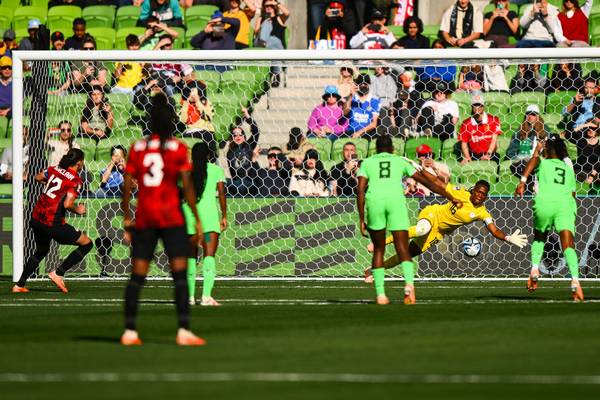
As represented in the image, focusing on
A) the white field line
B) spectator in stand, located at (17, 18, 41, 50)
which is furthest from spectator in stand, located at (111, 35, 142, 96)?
the white field line

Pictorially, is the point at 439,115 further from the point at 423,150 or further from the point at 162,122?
the point at 162,122

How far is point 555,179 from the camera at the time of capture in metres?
17.3

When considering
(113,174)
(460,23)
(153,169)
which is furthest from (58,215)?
(460,23)

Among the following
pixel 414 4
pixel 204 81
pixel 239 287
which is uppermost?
pixel 414 4

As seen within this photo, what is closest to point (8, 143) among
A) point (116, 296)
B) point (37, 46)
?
point (37, 46)

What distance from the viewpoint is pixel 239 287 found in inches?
789

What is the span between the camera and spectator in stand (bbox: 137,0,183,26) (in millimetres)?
27828

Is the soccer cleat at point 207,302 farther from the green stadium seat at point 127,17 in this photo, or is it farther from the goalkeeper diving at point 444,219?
the green stadium seat at point 127,17

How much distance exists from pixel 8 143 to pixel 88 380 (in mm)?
15981

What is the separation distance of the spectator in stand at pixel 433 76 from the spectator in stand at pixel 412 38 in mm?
1760

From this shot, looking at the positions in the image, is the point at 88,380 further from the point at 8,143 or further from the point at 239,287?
the point at 8,143

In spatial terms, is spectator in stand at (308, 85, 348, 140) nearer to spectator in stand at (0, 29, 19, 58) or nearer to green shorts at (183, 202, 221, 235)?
green shorts at (183, 202, 221, 235)

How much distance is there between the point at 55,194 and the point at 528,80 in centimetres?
845

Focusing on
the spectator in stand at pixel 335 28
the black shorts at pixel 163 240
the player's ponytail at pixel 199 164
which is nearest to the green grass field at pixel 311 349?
the black shorts at pixel 163 240
